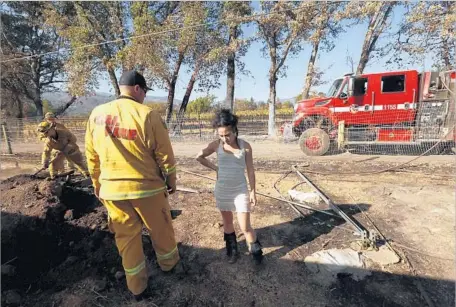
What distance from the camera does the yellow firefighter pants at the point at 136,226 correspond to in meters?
2.43

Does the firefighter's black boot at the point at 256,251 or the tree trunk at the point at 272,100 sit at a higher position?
the tree trunk at the point at 272,100

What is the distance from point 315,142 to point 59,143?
24.4 feet

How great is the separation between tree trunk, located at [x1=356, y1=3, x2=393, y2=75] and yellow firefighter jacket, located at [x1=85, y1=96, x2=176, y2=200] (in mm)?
14155

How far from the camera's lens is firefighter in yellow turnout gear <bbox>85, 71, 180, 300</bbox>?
7.59 ft

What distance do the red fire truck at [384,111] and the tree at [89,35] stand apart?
1180 centimetres

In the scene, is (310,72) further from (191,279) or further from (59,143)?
(191,279)

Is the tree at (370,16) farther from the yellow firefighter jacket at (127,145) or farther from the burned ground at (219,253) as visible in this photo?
the yellow firefighter jacket at (127,145)

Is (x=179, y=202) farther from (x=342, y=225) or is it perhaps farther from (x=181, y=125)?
(x=181, y=125)

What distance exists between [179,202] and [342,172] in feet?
13.7

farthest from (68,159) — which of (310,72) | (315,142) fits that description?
(310,72)

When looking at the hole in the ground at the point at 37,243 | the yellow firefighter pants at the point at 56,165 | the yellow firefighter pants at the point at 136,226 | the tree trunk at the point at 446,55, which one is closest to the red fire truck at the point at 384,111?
the tree trunk at the point at 446,55

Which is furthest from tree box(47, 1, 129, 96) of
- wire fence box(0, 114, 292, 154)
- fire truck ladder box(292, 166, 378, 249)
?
fire truck ladder box(292, 166, 378, 249)

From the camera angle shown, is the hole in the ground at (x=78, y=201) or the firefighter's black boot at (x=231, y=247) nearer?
the firefighter's black boot at (x=231, y=247)

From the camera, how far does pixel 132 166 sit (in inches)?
92.6
